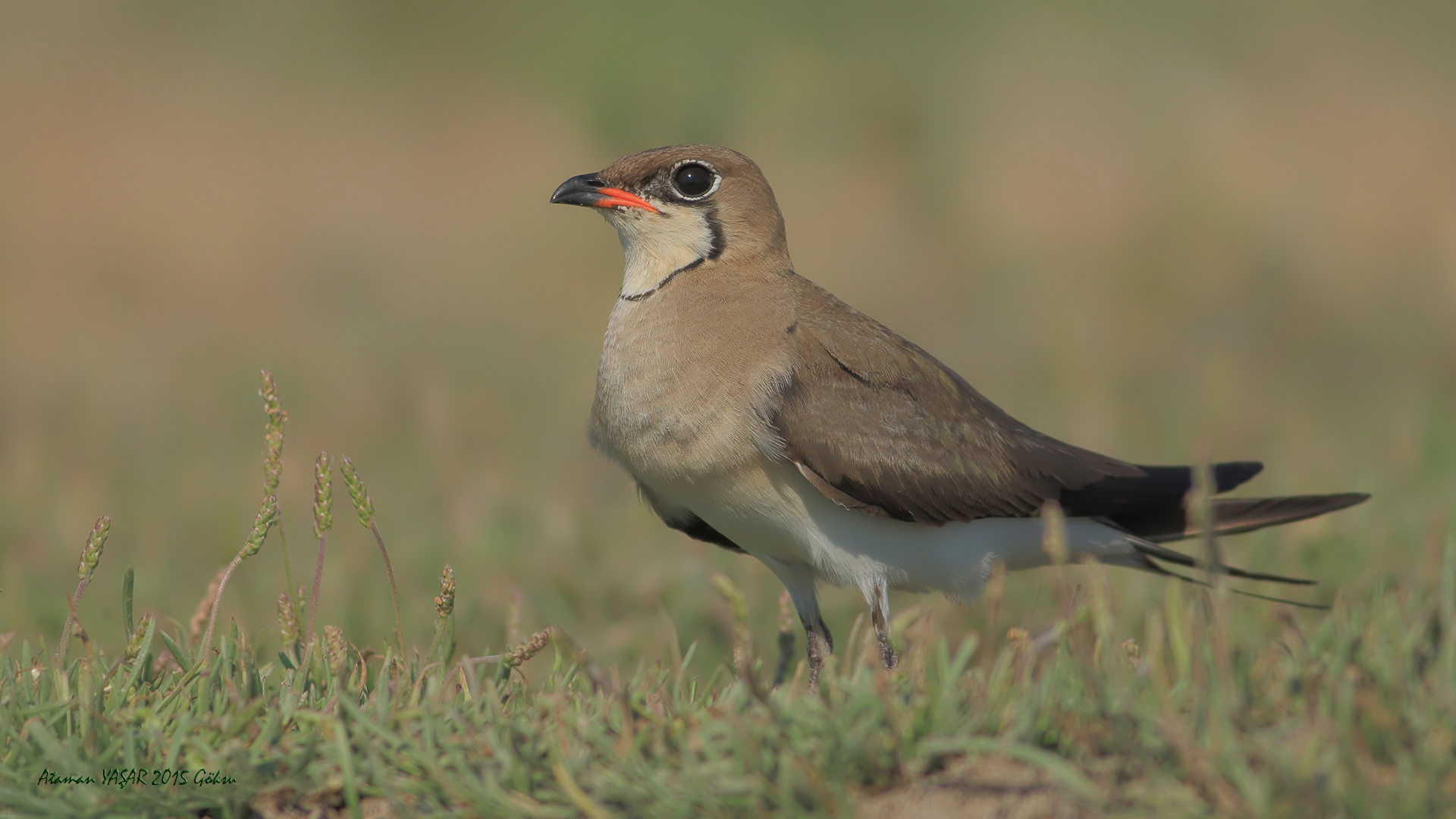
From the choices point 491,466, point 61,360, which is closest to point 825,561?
point 491,466

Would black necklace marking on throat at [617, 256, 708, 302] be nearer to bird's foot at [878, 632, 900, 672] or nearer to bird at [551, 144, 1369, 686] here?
bird at [551, 144, 1369, 686]

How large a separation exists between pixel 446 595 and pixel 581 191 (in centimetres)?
170

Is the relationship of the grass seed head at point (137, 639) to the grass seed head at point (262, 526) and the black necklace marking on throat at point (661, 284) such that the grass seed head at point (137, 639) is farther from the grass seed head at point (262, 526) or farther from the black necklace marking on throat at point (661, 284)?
the black necklace marking on throat at point (661, 284)

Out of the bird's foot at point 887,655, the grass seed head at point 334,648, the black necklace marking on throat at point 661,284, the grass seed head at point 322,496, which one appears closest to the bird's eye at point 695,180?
the black necklace marking on throat at point 661,284

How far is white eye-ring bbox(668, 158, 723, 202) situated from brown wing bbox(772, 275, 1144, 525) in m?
0.44

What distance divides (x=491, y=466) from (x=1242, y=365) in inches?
180

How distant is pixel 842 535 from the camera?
4.06 meters

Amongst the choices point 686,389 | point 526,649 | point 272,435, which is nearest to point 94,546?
point 272,435

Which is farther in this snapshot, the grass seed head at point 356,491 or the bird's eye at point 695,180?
the bird's eye at point 695,180

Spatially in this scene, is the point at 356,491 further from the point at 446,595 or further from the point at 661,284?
the point at 661,284

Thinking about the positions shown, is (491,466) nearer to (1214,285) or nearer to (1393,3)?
(1214,285)

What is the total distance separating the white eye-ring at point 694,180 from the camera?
4484 millimetres

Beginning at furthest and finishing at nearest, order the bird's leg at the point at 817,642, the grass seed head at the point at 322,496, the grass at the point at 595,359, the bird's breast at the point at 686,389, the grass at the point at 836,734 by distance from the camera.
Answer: the bird's leg at the point at 817,642, the bird's breast at the point at 686,389, the grass seed head at the point at 322,496, the grass at the point at 595,359, the grass at the point at 836,734

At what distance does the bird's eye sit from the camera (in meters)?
4.48
